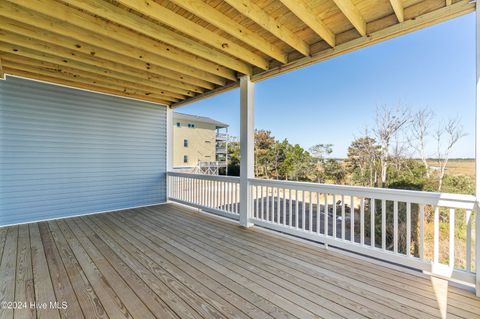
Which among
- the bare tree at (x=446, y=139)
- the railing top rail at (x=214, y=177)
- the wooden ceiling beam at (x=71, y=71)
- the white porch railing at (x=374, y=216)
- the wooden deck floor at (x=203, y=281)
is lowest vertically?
the wooden deck floor at (x=203, y=281)

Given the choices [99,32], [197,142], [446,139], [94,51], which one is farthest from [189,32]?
[197,142]

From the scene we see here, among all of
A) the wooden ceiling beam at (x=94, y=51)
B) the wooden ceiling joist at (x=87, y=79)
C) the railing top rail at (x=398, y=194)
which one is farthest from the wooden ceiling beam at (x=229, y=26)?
the wooden ceiling joist at (x=87, y=79)

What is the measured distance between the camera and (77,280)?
85.8 inches

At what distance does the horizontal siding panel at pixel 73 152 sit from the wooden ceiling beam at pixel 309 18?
178 inches

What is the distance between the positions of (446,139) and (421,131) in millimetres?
545

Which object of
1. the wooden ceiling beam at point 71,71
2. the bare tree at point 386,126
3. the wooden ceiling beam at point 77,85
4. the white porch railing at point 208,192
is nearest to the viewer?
the wooden ceiling beam at point 71,71

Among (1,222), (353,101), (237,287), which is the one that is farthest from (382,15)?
(1,222)

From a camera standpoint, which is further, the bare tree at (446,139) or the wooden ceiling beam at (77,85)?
the bare tree at (446,139)

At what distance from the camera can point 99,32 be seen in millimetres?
2582

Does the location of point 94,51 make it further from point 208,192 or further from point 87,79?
point 208,192

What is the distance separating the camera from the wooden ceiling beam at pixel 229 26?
7.35 ft

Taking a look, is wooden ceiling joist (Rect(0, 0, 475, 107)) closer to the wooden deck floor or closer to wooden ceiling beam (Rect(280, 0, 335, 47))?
wooden ceiling beam (Rect(280, 0, 335, 47))

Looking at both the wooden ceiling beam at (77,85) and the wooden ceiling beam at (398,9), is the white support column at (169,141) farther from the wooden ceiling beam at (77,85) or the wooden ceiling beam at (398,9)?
the wooden ceiling beam at (398,9)

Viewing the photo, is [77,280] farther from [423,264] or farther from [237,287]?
[423,264]
